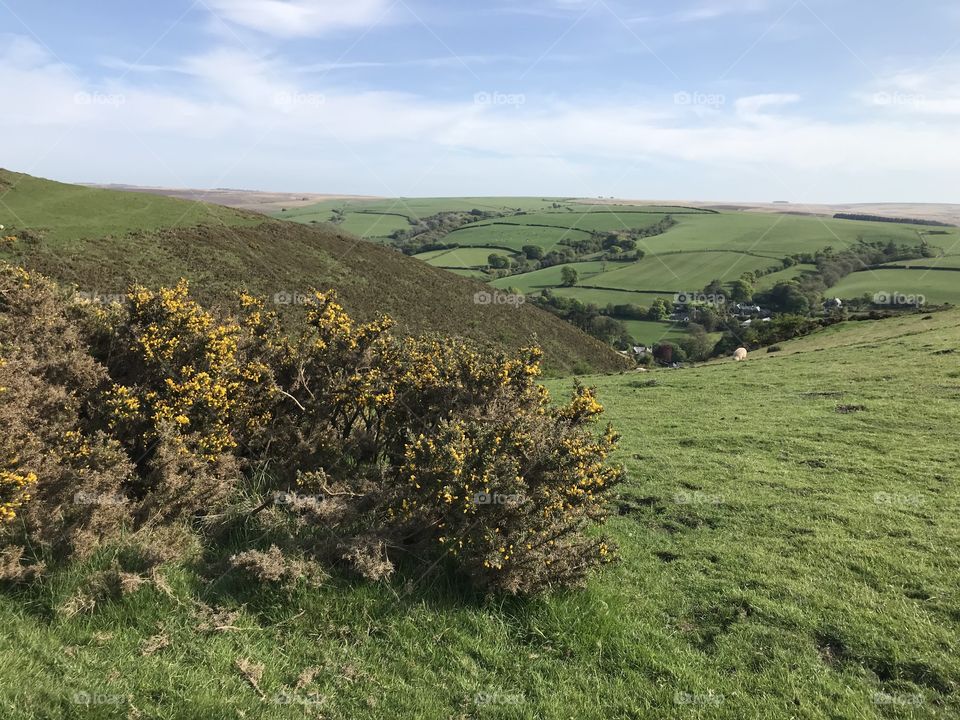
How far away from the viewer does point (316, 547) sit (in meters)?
6.35

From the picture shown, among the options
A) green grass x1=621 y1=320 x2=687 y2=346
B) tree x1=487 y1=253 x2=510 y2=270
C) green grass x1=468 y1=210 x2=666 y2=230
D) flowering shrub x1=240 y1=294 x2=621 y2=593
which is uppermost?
green grass x1=468 y1=210 x2=666 y2=230

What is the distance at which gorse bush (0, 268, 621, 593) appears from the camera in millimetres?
6273

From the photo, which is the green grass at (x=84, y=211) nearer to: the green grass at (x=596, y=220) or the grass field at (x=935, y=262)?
the green grass at (x=596, y=220)

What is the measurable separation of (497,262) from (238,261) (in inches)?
2709

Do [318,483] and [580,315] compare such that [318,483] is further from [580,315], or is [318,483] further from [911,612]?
[580,315]

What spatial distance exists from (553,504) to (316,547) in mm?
2934

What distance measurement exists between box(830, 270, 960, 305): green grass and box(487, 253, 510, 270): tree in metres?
64.8

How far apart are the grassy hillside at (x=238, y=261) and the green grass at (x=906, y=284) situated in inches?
1703

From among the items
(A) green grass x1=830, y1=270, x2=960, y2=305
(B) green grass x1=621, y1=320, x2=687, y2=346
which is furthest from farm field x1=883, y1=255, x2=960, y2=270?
(B) green grass x1=621, y1=320, x2=687, y2=346

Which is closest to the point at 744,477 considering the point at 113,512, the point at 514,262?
the point at 113,512

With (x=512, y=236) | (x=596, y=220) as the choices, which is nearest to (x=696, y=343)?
(x=512, y=236)

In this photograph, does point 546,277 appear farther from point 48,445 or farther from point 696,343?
point 48,445

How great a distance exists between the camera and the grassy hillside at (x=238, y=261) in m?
53.0

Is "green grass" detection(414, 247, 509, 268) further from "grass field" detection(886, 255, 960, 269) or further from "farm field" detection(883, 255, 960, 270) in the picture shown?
"grass field" detection(886, 255, 960, 269)
